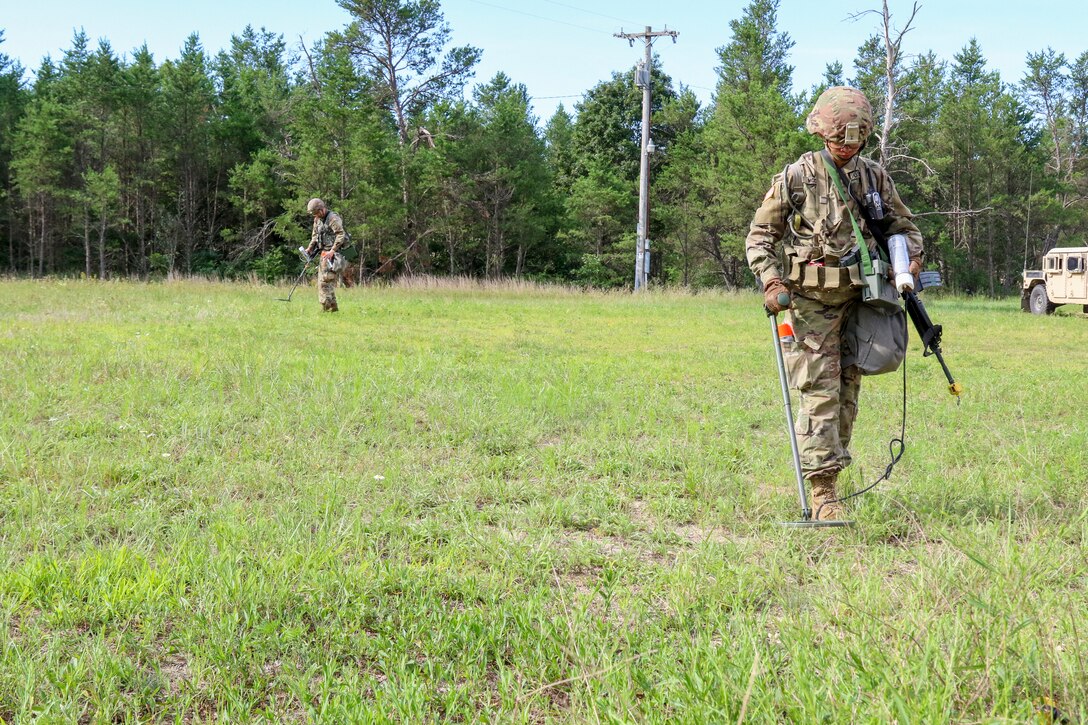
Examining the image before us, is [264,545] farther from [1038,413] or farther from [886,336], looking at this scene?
[1038,413]

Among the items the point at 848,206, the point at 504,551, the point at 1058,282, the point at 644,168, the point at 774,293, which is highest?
the point at 644,168

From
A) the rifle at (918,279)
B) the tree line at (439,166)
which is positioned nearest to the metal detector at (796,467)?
the rifle at (918,279)

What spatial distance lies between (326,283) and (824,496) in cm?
1301

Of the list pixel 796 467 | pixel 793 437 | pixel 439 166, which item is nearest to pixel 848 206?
pixel 793 437

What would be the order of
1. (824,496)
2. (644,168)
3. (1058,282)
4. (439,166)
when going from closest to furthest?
(824,496), (1058,282), (644,168), (439,166)

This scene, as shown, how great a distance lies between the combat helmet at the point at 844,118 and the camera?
4.61m

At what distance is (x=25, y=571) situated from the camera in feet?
11.1

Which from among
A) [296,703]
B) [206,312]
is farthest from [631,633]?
[206,312]

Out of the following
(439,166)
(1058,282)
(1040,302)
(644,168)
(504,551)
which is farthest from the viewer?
(439,166)

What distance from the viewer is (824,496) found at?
4.67 metres

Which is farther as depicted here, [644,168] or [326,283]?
[644,168]

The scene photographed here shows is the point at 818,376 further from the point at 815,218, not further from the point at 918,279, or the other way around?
the point at 815,218

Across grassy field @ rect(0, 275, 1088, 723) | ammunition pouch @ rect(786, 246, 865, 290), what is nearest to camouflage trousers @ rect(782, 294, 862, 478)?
ammunition pouch @ rect(786, 246, 865, 290)

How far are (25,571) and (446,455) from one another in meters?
2.83
